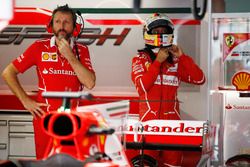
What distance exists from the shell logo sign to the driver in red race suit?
64 centimetres

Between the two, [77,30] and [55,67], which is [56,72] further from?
[77,30]

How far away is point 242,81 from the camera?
675 cm

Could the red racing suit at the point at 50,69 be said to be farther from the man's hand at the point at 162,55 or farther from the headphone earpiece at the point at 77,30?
the man's hand at the point at 162,55

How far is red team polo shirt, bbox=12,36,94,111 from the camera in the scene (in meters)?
5.50

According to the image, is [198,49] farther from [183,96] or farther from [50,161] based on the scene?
[50,161]

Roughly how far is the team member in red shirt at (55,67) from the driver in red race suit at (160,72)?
66 centimetres

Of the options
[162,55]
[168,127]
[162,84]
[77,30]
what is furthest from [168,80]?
[77,30]

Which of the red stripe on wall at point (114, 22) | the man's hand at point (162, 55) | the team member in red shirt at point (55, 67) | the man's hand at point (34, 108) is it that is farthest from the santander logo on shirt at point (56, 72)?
the red stripe on wall at point (114, 22)

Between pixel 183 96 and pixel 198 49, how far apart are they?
48 centimetres

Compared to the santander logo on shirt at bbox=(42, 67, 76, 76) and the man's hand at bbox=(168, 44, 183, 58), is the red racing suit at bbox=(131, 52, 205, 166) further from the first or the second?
the santander logo on shirt at bbox=(42, 67, 76, 76)

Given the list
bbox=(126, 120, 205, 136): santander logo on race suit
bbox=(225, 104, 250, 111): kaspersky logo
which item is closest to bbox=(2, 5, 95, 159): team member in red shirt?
bbox=(126, 120, 205, 136): santander logo on race suit

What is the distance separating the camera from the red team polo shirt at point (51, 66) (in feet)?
18.0

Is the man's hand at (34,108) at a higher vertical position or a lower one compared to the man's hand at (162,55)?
Result: lower

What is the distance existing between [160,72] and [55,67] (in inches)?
39.9
